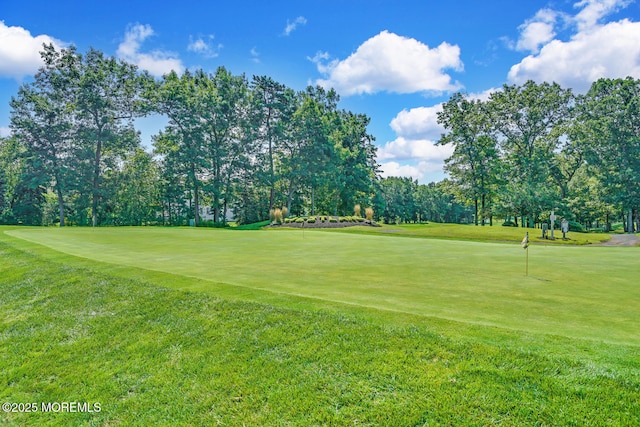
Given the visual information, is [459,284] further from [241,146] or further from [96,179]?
[96,179]

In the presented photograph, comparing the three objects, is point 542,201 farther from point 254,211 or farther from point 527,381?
point 527,381

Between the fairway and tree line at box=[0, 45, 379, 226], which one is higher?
tree line at box=[0, 45, 379, 226]

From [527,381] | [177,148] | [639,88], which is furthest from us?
[177,148]

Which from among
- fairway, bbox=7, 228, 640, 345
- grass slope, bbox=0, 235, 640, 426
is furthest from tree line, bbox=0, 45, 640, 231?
grass slope, bbox=0, 235, 640, 426

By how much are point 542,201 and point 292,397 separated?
4562cm

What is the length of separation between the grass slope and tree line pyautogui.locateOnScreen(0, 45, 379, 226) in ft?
130

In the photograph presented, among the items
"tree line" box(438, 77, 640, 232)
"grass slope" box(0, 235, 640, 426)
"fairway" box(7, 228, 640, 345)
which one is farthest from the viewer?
"tree line" box(438, 77, 640, 232)

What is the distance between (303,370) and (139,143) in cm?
4919

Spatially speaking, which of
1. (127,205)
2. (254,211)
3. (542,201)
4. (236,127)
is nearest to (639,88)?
(542,201)

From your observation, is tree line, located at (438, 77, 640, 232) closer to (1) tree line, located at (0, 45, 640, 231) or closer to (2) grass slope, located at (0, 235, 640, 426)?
(1) tree line, located at (0, 45, 640, 231)

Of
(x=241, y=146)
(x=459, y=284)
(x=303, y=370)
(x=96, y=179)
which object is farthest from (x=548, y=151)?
(x=96, y=179)

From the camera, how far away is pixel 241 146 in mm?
46969

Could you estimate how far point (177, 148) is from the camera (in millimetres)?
42500

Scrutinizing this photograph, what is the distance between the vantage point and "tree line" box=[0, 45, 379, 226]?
41.1 meters
